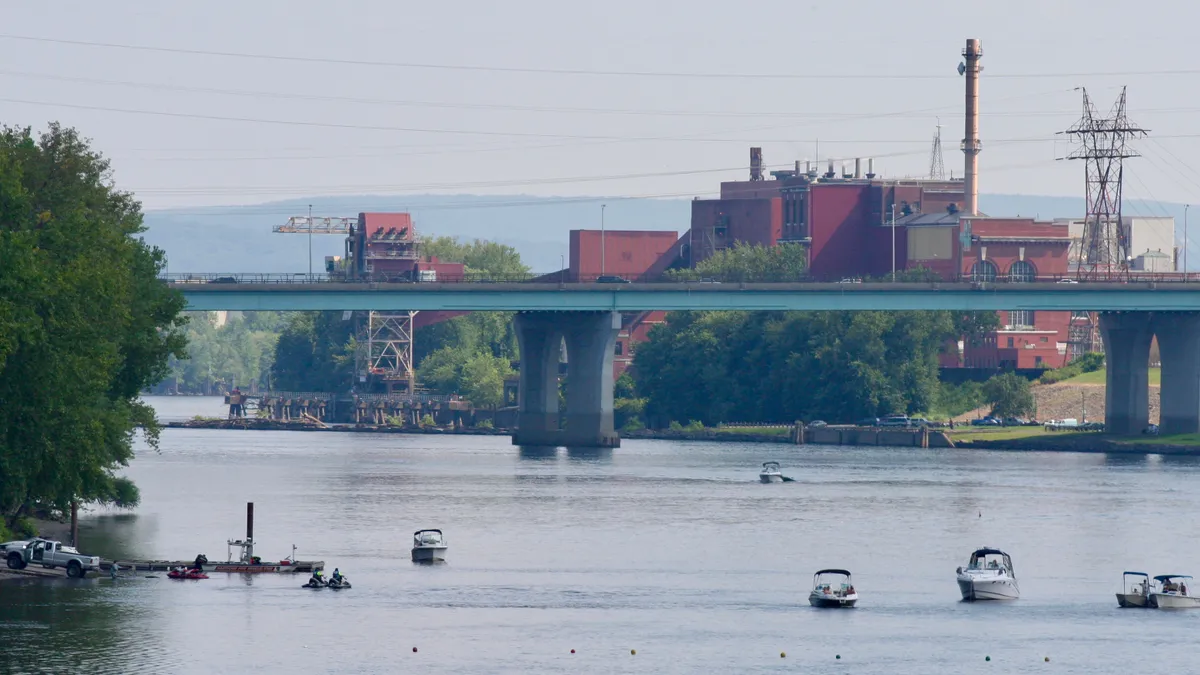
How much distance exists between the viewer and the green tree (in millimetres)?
85438

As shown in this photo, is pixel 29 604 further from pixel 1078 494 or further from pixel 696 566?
pixel 1078 494

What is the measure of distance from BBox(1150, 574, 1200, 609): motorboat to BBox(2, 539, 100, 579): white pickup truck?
4258cm

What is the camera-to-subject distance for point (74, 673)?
2692 inches

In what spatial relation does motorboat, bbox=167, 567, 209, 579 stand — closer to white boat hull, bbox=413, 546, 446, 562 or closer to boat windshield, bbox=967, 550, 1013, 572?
white boat hull, bbox=413, 546, 446, 562

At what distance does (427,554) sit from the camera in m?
100

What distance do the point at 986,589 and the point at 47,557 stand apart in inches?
1494

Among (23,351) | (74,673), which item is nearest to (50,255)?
(23,351)

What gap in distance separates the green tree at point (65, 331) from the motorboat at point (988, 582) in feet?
116

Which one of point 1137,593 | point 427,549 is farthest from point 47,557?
point 1137,593

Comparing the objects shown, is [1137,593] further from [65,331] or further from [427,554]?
[65,331]

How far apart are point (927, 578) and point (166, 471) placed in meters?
83.1

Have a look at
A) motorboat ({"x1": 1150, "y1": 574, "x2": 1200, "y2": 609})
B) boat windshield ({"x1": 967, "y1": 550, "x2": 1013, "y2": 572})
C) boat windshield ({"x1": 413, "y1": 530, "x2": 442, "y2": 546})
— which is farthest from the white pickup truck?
motorboat ({"x1": 1150, "y1": 574, "x2": 1200, "y2": 609})

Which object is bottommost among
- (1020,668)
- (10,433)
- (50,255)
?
(1020,668)

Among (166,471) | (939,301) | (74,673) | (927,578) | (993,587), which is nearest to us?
(74,673)
